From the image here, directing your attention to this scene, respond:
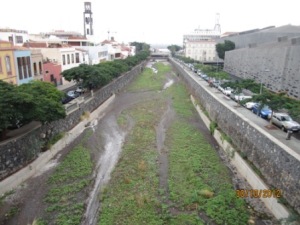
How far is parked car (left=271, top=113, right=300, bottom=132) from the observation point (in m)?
20.3

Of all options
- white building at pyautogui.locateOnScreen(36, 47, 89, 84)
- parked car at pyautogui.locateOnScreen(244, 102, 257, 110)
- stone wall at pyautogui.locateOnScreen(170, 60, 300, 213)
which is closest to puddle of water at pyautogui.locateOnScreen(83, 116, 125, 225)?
stone wall at pyautogui.locateOnScreen(170, 60, 300, 213)

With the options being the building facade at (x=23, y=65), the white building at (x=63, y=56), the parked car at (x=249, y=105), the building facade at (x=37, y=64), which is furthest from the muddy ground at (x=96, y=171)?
the white building at (x=63, y=56)

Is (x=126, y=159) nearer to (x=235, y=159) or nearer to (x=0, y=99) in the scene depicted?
(x=235, y=159)

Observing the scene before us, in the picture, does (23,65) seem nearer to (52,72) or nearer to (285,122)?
(52,72)

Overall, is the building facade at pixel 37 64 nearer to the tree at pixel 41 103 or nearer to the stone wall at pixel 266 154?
the tree at pixel 41 103

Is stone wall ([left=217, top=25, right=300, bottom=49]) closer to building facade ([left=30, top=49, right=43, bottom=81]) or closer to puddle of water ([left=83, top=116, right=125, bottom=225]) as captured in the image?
puddle of water ([left=83, top=116, right=125, bottom=225])

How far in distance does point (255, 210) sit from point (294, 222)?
2.53m

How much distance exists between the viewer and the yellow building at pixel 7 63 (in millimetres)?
27623

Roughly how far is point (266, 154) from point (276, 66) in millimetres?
24764

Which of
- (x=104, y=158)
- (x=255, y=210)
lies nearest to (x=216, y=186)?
(x=255, y=210)

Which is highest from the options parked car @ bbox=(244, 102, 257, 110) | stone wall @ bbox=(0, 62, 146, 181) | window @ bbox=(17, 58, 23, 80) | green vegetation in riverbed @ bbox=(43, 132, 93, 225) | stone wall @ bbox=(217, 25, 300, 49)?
stone wall @ bbox=(217, 25, 300, 49)

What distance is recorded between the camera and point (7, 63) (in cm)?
2845

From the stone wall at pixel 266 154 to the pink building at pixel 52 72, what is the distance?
26403mm

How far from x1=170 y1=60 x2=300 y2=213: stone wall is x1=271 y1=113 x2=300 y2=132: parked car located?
11.5 ft
